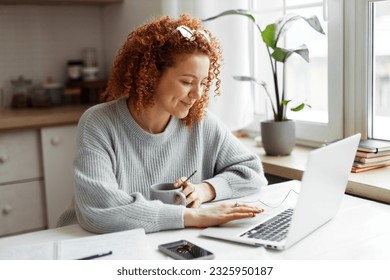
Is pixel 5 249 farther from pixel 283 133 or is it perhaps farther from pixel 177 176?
pixel 283 133

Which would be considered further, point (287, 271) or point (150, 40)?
point (150, 40)

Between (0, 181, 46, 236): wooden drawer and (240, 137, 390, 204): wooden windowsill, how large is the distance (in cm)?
112

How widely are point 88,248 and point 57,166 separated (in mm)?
1581

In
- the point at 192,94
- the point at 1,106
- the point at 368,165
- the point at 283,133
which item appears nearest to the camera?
the point at 192,94

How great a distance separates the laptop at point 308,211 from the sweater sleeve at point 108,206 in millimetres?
115

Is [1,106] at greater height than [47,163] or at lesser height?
greater

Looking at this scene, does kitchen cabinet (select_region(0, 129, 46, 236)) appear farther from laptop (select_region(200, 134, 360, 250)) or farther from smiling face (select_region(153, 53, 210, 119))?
laptop (select_region(200, 134, 360, 250))

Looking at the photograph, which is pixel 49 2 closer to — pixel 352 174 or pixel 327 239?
pixel 352 174

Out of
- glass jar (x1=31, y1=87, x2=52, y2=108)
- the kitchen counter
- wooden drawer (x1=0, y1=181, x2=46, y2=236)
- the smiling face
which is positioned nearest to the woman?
the smiling face

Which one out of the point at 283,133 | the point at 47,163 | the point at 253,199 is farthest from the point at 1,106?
the point at 253,199

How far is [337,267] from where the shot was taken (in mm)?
1067

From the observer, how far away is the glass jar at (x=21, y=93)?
292 cm

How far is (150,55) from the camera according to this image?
1558mm

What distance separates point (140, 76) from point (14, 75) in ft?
5.57
